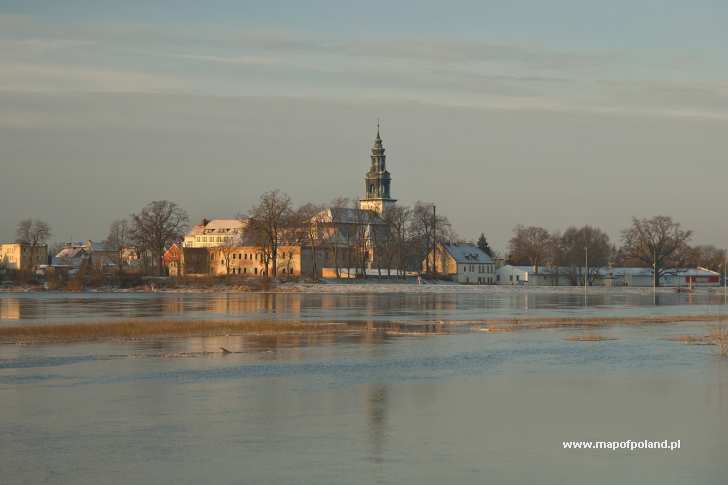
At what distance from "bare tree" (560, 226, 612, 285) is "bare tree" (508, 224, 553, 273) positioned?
430cm

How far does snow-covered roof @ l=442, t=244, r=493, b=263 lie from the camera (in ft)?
499

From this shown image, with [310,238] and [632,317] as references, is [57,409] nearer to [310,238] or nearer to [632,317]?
[632,317]

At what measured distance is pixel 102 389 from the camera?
81.4 ft

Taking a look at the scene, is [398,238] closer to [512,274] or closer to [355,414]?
[512,274]

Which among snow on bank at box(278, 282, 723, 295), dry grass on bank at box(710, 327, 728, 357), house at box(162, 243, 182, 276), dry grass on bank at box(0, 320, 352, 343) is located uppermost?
house at box(162, 243, 182, 276)

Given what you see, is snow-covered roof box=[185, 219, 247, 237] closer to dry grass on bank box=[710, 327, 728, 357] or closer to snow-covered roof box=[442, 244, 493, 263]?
snow-covered roof box=[442, 244, 493, 263]

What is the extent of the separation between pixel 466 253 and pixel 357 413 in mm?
134063

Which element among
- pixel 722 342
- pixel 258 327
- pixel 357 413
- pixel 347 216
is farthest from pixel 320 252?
pixel 357 413

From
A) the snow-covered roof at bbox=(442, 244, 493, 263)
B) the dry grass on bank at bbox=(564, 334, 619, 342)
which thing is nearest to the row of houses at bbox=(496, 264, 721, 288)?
the snow-covered roof at bbox=(442, 244, 493, 263)

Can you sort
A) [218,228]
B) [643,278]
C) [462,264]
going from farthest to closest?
[218,228] < [643,278] < [462,264]

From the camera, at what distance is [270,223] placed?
120 m

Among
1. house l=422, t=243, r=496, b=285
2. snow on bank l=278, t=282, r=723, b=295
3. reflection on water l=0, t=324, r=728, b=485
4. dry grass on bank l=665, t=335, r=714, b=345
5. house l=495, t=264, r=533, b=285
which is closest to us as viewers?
reflection on water l=0, t=324, r=728, b=485

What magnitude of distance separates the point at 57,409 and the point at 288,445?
20.5 ft

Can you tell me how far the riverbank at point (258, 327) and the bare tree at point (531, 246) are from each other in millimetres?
112473
